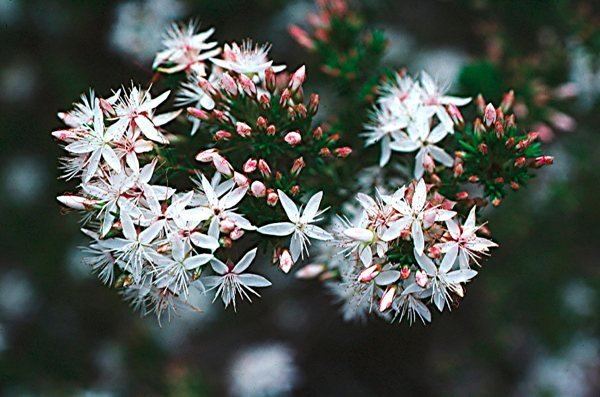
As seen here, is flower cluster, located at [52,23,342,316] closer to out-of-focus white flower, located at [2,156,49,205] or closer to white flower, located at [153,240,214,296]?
white flower, located at [153,240,214,296]

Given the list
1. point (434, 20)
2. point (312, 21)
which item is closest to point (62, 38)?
point (312, 21)

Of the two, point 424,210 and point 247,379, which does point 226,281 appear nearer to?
point 424,210

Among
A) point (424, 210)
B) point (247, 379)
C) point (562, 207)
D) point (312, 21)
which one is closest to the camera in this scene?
point (424, 210)

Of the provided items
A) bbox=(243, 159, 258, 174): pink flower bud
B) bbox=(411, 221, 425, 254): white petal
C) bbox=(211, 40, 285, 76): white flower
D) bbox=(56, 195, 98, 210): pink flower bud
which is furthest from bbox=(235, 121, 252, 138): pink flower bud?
bbox=(411, 221, 425, 254): white petal

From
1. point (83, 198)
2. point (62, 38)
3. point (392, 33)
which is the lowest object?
point (83, 198)

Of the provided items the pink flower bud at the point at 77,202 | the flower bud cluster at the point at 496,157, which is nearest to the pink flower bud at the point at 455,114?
the flower bud cluster at the point at 496,157

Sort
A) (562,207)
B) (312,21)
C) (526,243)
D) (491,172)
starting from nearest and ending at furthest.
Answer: (491,172)
(312,21)
(562,207)
(526,243)

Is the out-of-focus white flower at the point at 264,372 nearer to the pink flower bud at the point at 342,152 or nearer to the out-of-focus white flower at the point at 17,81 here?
the pink flower bud at the point at 342,152

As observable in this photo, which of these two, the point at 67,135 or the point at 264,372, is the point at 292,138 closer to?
the point at 67,135
